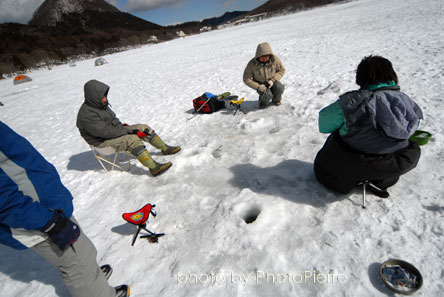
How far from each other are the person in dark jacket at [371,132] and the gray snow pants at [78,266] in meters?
2.63

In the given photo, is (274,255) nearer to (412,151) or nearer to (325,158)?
(325,158)

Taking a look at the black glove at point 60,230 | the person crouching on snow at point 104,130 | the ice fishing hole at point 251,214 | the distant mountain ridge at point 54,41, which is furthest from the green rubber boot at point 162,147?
the distant mountain ridge at point 54,41

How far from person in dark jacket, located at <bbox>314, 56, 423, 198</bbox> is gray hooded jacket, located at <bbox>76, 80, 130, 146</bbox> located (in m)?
3.41

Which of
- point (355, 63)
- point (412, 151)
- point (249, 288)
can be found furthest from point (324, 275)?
point (355, 63)

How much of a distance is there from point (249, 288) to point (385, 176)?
1.81 meters

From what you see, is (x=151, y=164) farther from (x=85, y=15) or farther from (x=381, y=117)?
(x=85, y=15)

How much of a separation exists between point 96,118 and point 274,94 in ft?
12.9

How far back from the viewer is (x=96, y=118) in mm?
3652

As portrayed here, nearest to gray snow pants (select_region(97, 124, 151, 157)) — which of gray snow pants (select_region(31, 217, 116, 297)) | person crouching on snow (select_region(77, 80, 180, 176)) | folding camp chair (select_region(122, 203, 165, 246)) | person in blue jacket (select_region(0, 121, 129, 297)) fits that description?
person crouching on snow (select_region(77, 80, 180, 176))

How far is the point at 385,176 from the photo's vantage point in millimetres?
2246

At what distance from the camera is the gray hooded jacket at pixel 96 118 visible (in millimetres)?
3539

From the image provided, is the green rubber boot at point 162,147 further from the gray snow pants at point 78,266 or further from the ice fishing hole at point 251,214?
the gray snow pants at point 78,266

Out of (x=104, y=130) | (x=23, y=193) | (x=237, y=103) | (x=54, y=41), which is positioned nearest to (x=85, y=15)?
(x=54, y=41)

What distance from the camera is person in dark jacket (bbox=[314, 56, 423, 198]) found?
1911mm
